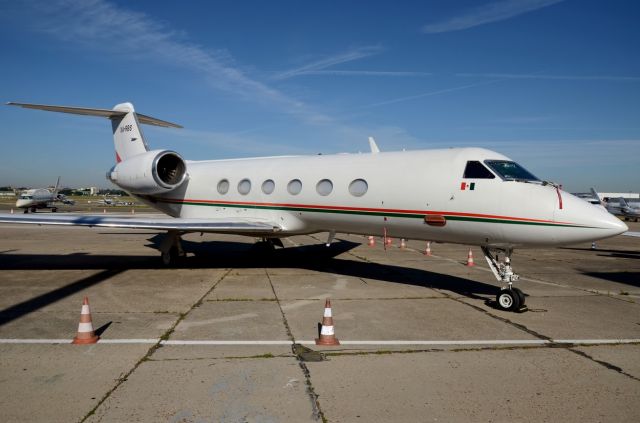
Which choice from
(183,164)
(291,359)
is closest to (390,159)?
(291,359)

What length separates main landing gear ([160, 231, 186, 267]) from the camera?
12156 mm

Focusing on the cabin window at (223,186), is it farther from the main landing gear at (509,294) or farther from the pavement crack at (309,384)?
the main landing gear at (509,294)

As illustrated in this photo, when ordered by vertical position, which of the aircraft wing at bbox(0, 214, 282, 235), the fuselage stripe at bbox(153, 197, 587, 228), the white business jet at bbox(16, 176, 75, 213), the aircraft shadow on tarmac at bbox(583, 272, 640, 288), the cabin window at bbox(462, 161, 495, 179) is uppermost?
the cabin window at bbox(462, 161, 495, 179)

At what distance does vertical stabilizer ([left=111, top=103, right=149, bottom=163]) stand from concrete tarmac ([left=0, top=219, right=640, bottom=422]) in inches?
190

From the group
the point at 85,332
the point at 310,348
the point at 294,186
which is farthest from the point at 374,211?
the point at 85,332

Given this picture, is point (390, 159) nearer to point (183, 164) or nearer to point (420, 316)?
point (420, 316)

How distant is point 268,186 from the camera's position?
38.7 ft

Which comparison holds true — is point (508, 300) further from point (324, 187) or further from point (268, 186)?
point (268, 186)

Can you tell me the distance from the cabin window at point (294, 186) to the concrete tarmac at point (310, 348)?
2.12 metres

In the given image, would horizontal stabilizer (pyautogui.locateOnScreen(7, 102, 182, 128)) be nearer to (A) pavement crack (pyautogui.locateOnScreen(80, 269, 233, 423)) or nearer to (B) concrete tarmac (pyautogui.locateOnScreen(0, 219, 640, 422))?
(B) concrete tarmac (pyautogui.locateOnScreen(0, 219, 640, 422))

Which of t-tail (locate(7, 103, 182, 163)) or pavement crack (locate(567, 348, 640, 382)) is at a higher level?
t-tail (locate(7, 103, 182, 163))

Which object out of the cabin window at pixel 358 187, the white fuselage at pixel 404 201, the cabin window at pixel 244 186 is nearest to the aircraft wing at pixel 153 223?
the white fuselage at pixel 404 201

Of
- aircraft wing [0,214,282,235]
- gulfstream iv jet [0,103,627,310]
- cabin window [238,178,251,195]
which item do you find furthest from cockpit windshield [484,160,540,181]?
cabin window [238,178,251,195]

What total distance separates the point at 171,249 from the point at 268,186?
10.7ft
